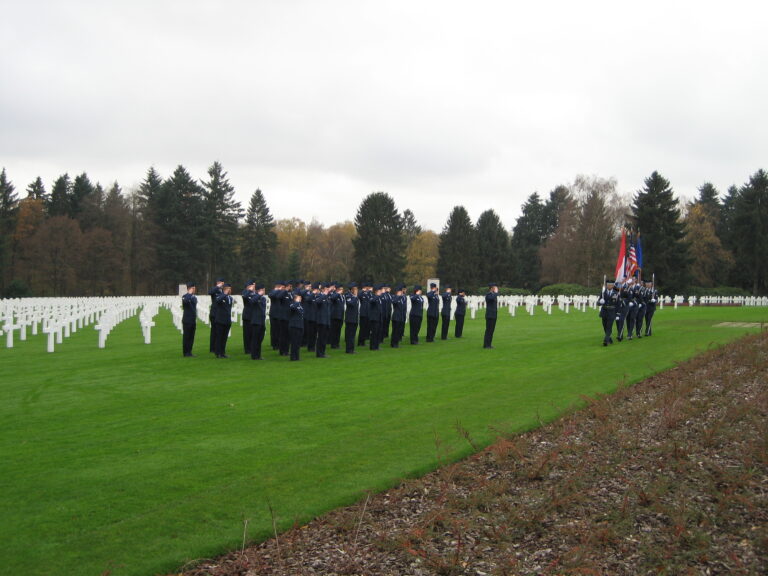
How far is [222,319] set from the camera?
56.5ft

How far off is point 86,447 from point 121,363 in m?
8.16

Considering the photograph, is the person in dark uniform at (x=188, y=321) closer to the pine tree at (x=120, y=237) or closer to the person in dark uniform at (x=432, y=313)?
the person in dark uniform at (x=432, y=313)

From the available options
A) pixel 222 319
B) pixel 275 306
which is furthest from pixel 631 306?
pixel 222 319

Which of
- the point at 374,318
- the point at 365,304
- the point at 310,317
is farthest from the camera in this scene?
the point at 365,304

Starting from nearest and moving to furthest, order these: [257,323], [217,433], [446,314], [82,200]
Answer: [217,433], [257,323], [446,314], [82,200]

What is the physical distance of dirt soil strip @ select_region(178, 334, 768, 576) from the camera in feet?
17.0

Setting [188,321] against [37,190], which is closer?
[188,321]

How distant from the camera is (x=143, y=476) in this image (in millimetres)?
6941

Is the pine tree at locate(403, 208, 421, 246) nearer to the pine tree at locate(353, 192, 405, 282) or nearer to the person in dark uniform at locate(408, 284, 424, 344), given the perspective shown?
the pine tree at locate(353, 192, 405, 282)

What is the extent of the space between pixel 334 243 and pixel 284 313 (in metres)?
78.5

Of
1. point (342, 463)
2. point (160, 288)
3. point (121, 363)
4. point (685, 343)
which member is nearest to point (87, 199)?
point (160, 288)

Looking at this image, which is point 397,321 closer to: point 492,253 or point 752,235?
point 752,235

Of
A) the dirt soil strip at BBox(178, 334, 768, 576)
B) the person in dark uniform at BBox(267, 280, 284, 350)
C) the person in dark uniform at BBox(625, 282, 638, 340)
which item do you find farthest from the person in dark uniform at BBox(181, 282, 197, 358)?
the person in dark uniform at BBox(625, 282, 638, 340)

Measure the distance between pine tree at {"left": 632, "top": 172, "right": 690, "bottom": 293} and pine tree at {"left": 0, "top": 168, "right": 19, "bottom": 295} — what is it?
232ft
